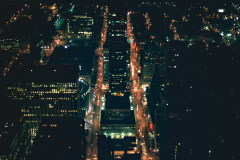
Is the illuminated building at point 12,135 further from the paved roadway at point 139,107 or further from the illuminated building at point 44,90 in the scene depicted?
the paved roadway at point 139,107

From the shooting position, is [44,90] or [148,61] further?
[148,61]

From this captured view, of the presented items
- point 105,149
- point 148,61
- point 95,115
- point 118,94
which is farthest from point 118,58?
point 105,149

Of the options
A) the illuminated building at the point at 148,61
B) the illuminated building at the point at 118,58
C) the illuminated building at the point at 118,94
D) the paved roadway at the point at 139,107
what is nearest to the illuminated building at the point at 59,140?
the illuminated building at the point at 118,94

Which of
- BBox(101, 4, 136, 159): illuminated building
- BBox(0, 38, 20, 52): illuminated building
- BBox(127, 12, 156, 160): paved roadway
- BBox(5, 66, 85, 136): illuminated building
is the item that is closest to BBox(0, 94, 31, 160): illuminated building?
BBox(5, 66, 85, 136): illuminated building

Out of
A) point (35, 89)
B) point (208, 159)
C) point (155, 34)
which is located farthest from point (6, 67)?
point (208, 159)

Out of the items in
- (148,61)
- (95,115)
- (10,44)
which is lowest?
(95,115)

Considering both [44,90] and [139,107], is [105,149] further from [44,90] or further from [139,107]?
[139,107]
